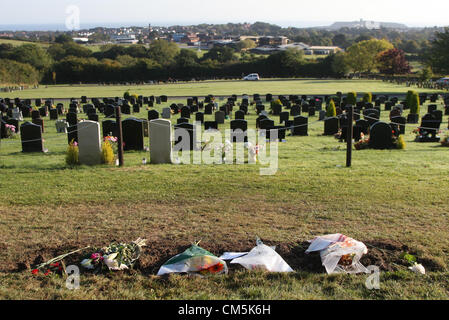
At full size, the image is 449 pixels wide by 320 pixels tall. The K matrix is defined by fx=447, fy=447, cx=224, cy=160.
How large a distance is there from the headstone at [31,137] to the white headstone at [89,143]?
3660mm

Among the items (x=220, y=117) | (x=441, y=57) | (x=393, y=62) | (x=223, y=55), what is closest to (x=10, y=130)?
(x=220, y=117)

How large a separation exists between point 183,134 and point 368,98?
24632 mm

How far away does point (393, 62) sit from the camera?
83.5m

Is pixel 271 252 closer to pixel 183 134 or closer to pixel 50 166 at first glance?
pixel 50 166

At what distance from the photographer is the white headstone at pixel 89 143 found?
1335 centimetres

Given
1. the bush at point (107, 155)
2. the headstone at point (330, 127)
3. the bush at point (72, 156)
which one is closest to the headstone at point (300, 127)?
the headstone at point (330, 127)

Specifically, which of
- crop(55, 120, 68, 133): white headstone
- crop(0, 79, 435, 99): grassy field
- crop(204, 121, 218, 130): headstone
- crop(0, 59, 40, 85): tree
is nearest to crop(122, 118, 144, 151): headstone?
crop(204, 121, 218, 130): headstone

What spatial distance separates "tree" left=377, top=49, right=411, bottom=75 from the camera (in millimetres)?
83188

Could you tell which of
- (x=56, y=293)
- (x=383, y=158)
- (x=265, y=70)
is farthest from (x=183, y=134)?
(x=265, y=70)

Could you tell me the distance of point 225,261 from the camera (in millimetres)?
6285

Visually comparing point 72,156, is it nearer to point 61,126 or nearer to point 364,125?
point 61,126

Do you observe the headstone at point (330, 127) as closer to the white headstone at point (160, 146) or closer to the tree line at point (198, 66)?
the white headstone at point (160, 146)

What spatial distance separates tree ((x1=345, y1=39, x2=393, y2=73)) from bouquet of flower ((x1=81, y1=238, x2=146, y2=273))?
3359 inches

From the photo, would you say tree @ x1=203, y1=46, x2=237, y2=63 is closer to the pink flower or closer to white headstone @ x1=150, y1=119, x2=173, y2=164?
white headstone @ x1=150, y1=119, x2=173, y2=164
